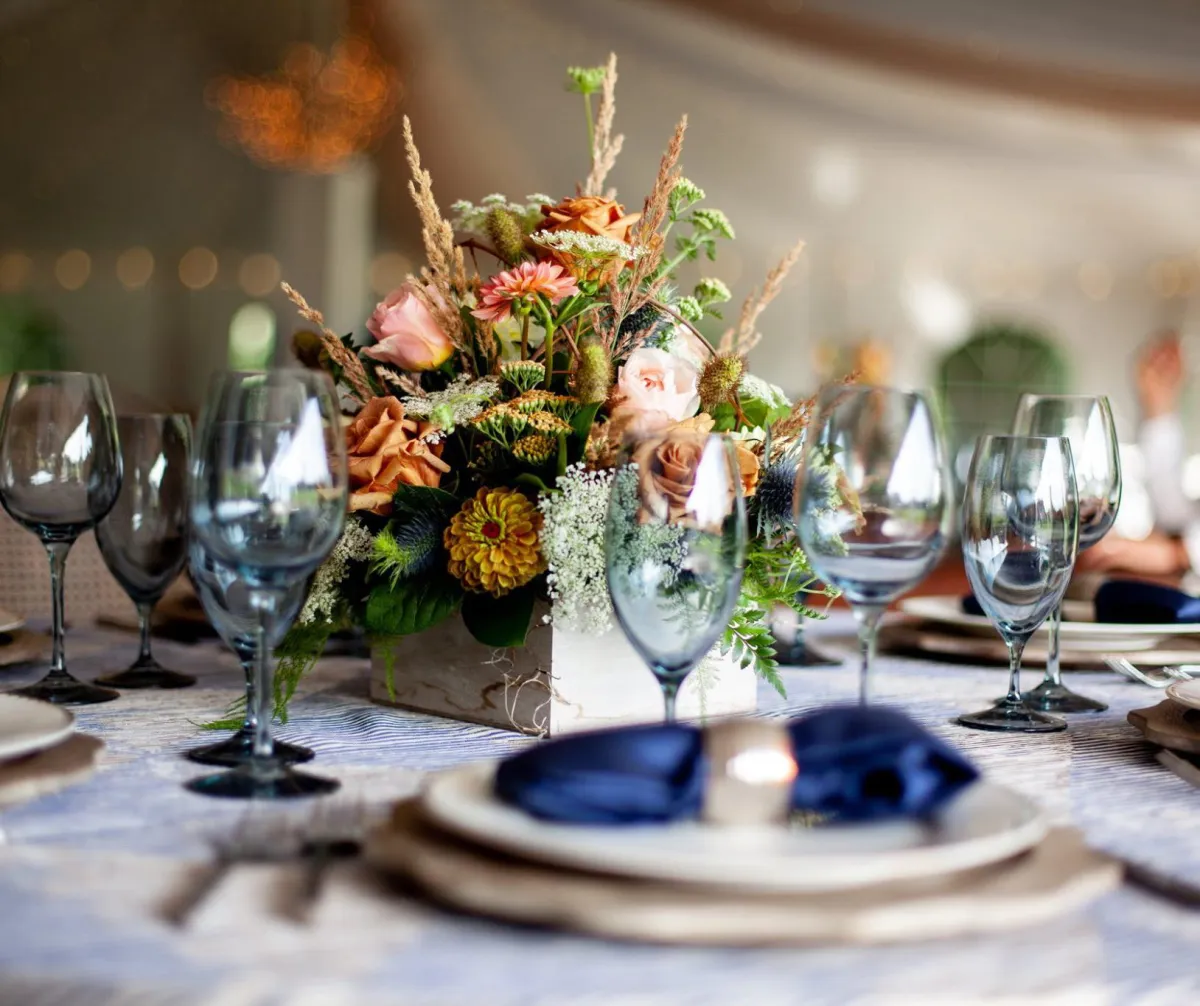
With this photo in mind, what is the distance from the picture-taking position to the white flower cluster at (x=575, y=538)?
37.5 inches

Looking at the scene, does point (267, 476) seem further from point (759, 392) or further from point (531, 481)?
point (759, 392)

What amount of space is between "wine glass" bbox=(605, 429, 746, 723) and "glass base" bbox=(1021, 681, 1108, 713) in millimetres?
487

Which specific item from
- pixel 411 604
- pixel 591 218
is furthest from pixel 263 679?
pixel 591 218

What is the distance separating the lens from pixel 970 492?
103cm

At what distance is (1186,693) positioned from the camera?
0.92 meters

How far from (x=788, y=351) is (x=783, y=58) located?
8.27ft

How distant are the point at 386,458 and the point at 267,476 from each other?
0.27 meters

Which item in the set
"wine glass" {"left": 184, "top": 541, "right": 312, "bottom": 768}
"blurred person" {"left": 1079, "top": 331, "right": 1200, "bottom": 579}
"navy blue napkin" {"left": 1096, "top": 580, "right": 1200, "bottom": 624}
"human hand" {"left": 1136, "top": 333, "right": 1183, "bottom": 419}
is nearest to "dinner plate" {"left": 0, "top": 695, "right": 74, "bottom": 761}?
"wine glass" {"left": 184, "top": 541, "right": 312, "bottom": 768}

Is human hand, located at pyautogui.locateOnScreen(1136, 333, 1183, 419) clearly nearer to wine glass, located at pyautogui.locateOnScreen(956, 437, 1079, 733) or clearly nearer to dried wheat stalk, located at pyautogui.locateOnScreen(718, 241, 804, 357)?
dried wheat stalk, located at pyautogui.locateOnScreen(718, 241, 804, 357)

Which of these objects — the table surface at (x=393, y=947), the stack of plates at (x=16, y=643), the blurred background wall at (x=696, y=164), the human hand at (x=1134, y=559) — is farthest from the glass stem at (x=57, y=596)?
the blurred background wall at (x=696, y=164)

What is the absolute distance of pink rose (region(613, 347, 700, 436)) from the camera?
1010mm

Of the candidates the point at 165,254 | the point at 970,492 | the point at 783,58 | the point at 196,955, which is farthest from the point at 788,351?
the point at 196,955

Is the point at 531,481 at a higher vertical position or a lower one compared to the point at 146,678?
higher

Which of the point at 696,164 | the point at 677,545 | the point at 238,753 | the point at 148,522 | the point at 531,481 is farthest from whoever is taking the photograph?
the point at 696,164
